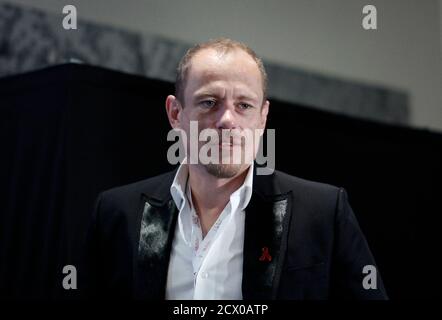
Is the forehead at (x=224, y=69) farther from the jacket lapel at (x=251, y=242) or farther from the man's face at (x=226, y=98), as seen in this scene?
the jacket lapel at (x=251, y=242)

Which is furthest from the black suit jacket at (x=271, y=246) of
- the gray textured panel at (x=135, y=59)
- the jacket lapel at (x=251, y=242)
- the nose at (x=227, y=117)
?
the gray textured panel at (x=135, y=59)

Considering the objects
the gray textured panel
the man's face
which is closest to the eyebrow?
the man's face

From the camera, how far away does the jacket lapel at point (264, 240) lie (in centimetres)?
114

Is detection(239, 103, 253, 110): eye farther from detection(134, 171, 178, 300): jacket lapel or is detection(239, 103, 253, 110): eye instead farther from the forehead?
detection(134, 171, 178, 300): jacket lapel

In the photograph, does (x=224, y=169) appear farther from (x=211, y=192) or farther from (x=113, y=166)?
(x=113, y=166)

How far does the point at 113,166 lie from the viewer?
1540mm

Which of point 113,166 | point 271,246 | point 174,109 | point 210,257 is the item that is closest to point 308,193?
point 271,246

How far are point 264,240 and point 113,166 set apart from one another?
549mm

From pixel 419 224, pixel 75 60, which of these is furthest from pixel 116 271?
pixel 419 224

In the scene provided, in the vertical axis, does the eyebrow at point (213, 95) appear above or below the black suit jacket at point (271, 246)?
above

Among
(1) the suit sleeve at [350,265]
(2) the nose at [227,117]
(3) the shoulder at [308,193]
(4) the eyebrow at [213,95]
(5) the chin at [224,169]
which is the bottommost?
(1) the suit sleeve at [350,265]
